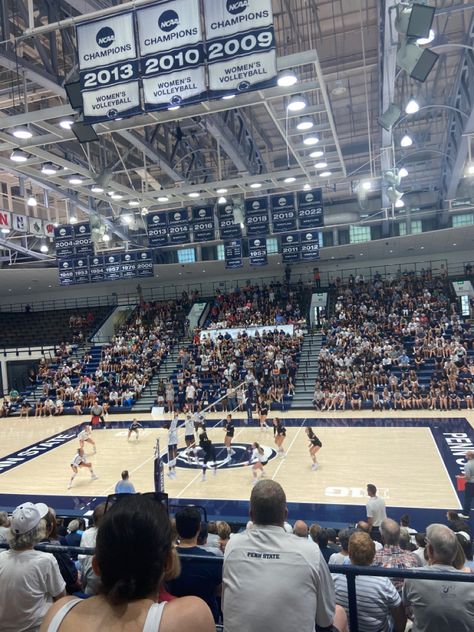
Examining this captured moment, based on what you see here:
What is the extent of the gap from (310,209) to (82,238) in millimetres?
9474

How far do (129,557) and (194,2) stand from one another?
795 cm

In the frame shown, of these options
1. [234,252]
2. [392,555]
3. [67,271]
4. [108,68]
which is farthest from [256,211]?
[392,555]

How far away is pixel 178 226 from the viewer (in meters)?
18.4

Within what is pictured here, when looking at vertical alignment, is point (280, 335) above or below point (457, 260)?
below

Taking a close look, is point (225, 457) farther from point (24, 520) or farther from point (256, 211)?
point (24, 520)

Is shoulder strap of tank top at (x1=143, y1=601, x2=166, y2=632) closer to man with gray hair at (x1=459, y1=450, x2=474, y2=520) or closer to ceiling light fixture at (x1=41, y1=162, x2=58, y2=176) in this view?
man with gray hair at (x1=459, y1=450, x2=474, y2=520)

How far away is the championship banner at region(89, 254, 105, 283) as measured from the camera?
858 inches

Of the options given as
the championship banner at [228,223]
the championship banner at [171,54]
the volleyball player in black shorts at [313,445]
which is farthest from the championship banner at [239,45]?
the championship banner at [228,223]

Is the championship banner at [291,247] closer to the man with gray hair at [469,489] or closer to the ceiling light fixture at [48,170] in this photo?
the ceiling light fixture at [48,170]

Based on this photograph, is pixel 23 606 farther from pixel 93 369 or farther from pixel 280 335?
pixel 93 369

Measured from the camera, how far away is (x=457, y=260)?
101 feet

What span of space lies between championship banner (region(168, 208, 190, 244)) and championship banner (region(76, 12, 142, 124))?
1037 centimetres

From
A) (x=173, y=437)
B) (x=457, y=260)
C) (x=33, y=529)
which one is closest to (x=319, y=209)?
(x=173, y=437)

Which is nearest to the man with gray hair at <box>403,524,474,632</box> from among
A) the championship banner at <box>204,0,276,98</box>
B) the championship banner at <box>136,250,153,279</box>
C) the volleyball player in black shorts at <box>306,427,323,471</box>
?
the championship banner at <box>204,0,276,98</box>
